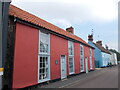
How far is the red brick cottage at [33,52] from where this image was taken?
6.73 meters

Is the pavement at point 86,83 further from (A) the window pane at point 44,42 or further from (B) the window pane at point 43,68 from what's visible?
(A) the window pane at point 44,42

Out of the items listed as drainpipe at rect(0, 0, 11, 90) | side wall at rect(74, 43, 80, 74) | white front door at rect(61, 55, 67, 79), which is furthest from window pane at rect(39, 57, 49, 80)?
side wall at rect(74, 43, 80, 74)

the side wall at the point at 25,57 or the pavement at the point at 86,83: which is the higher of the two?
the side wall at the point at 25,57

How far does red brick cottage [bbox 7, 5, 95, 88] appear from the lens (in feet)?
22.1

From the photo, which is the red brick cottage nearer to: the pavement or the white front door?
the white front door

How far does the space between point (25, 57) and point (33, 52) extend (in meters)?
0.81

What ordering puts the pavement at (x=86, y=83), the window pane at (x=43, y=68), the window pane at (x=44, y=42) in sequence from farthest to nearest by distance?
the window pane at (x=44, y=42), the window pane at (x=43, y=68), the pavement at (x=86, y=83)

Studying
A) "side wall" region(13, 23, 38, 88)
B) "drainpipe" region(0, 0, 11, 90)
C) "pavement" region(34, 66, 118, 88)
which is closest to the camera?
"drainpipe" region(0, 0, 11, 90)

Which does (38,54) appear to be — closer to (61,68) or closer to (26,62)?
(26,62)

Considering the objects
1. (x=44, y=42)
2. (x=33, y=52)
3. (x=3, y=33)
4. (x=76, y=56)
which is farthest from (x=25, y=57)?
(x=76, y=56)

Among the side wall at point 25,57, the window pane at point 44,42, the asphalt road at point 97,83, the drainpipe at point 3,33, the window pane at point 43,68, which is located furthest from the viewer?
the window pane at point 44,42

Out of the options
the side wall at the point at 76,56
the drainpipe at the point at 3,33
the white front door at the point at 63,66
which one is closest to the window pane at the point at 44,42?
the white front door at the point at 63,66

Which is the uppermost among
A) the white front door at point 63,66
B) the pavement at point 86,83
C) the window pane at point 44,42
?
the window pane at point 44,42

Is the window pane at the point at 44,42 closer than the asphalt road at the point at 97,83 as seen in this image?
No
